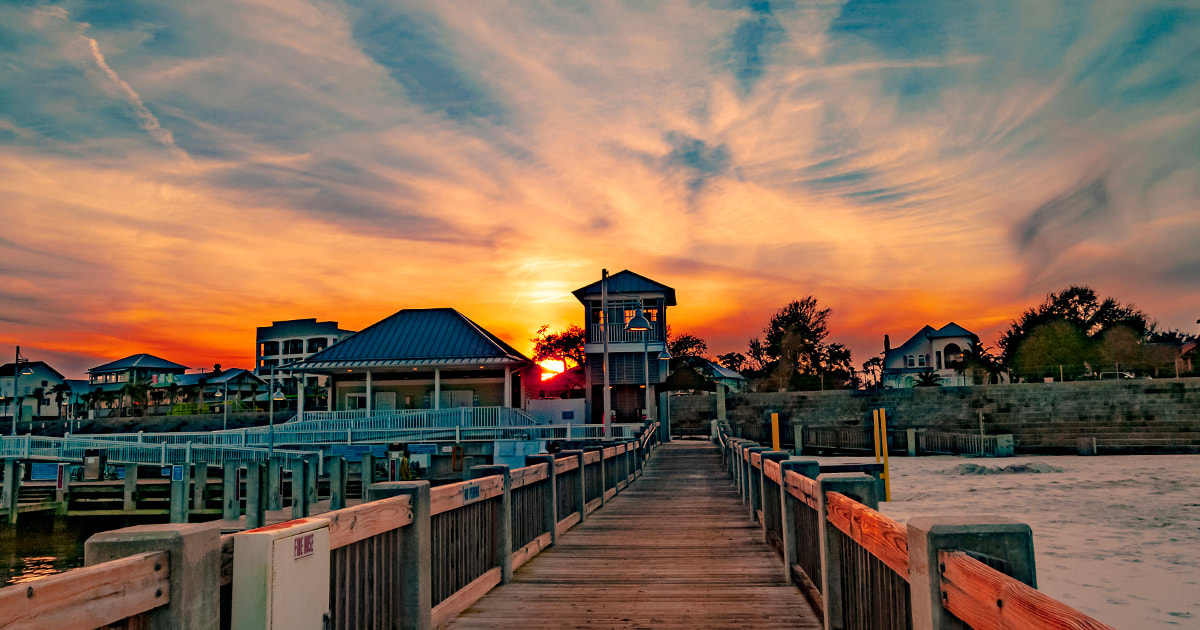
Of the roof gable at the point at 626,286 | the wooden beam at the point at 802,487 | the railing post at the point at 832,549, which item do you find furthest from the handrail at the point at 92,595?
the roof gable at the point at 626,286

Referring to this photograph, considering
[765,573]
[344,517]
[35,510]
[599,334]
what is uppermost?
[599,334]

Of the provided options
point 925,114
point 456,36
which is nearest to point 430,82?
point 456,36

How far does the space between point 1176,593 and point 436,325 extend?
108 feet

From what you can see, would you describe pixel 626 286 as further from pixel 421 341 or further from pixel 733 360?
pixel 733 360

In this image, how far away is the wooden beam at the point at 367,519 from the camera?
3789 mm

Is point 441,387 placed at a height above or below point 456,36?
below

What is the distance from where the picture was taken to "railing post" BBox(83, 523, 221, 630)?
8.43 ft

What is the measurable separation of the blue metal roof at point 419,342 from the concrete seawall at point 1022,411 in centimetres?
1711

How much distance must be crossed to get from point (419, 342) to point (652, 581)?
3139 cm

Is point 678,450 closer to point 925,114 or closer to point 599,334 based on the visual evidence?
point 599,334

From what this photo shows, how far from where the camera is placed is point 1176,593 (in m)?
11.2

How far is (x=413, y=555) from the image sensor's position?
16.1 feet

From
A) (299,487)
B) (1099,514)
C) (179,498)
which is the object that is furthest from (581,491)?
(179,498)

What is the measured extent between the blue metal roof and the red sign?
31.6m
